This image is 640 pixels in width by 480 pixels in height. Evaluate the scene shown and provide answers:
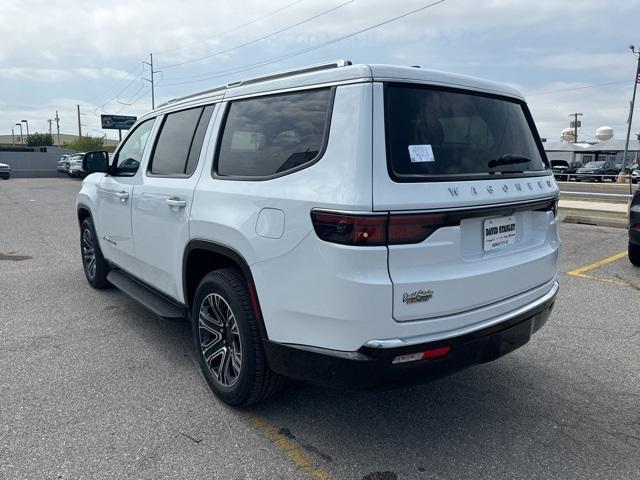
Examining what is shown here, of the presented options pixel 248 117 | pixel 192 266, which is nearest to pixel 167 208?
pixel 192 266

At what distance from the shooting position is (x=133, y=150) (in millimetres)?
4520

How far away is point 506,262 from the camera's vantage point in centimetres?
275

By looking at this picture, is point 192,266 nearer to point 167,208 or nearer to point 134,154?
point 167,208

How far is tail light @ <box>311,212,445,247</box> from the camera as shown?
87.8 inches

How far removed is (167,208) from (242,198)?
3.24ft

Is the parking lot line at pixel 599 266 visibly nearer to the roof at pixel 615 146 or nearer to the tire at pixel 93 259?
the tire at pixel 93 259

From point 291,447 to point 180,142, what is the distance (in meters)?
2.25

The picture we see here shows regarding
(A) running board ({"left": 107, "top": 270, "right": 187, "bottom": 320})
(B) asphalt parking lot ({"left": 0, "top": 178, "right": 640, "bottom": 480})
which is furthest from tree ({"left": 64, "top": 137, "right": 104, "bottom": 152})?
(B) asphalt parking lot ({"left": 0, "top": 178, "right": 640, "bottom": 480})

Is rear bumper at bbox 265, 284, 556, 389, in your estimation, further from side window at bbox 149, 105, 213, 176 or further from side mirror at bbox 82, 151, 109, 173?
side mirror at bbox 82, 151, 109, 173

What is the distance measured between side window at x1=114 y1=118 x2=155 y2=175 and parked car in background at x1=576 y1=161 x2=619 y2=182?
3681 centimetres

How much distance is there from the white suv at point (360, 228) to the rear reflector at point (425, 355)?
11mm

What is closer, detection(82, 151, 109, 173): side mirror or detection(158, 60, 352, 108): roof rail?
detection(158, 60, 352, 108): roof rail

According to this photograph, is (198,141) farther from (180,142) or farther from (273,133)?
(273,133)

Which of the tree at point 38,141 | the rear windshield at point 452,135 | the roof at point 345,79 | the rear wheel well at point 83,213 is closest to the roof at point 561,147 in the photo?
the rear wheel well at point 83,213
